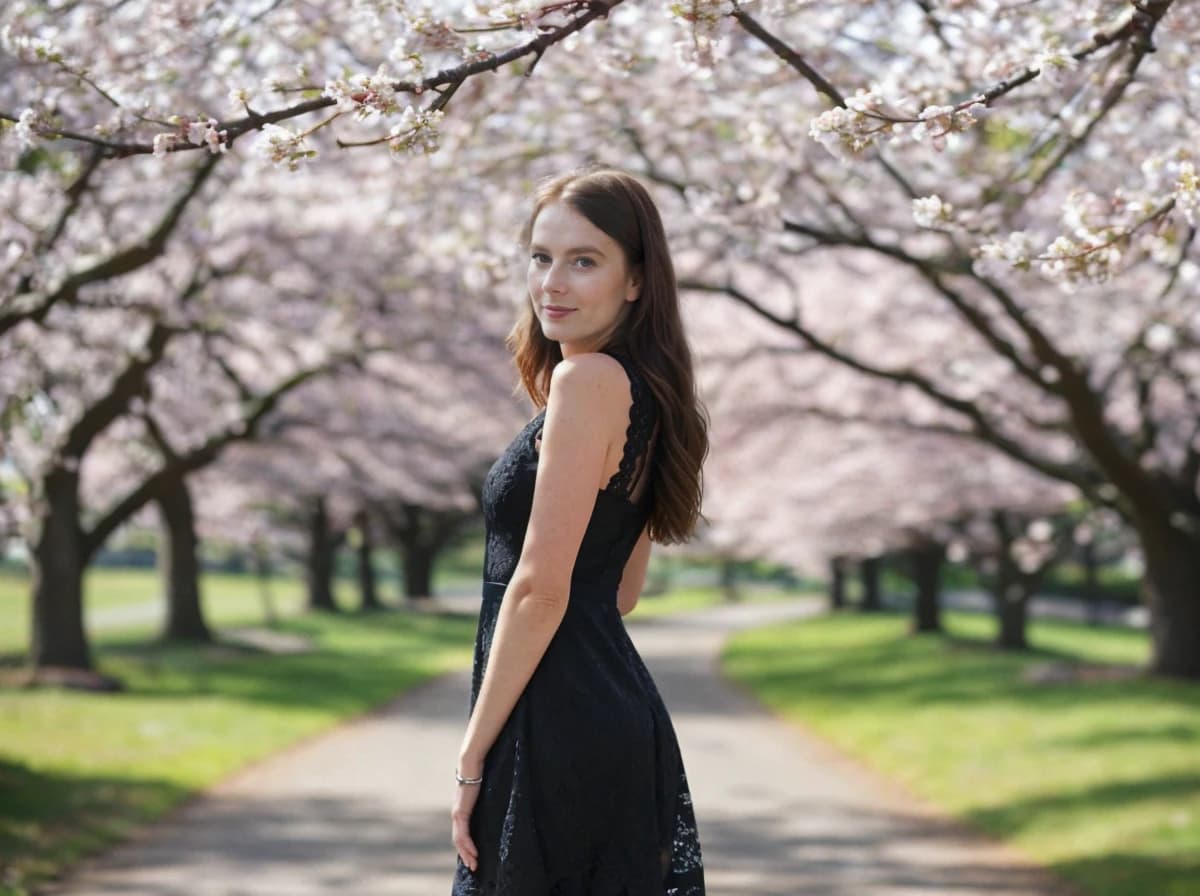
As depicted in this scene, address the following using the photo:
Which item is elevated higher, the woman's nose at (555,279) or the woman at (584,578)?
the woman's nose at (555,279)

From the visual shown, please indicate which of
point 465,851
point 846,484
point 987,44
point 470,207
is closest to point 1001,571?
point 846,484

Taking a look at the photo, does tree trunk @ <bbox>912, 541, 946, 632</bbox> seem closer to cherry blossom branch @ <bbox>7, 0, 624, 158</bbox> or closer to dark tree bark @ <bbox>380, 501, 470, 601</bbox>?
dark tree bark @ <bbox>380, 501, 470, 601</bbox>

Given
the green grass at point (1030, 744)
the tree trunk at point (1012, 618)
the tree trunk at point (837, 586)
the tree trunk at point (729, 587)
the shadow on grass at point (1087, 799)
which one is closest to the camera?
the green grass at point (1030, 744)

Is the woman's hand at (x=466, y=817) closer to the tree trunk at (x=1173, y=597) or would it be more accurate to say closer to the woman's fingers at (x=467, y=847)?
the woman's fingers at (x=467, y=847)

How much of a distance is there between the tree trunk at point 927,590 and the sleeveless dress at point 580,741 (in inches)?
1070

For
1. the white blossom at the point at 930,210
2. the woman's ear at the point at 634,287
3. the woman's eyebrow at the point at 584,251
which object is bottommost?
the woman's ear at the point at 634,287

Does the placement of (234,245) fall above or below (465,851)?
above

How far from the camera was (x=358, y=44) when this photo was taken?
7.61 meters

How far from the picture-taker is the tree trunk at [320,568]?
37.2 m

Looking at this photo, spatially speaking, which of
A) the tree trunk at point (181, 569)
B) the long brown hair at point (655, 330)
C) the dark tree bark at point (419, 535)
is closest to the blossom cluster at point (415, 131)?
the long brown hair at point (655, 330)

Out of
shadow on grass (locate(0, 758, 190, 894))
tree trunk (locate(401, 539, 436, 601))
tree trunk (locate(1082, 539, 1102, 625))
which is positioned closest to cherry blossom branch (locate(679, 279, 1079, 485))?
shadow on grass (locate(0, 758, 190, 894))

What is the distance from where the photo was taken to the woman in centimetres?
290

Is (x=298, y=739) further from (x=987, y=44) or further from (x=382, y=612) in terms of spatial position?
(x=382, y=612)

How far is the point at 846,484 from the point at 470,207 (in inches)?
658
